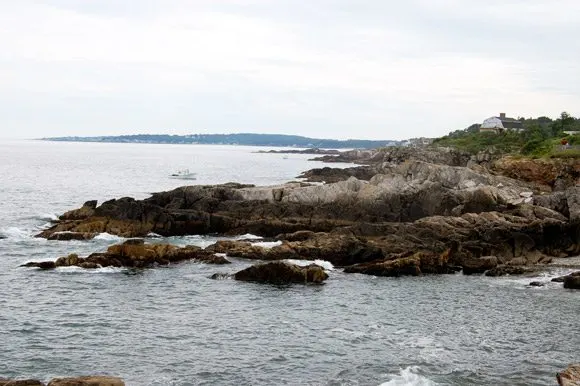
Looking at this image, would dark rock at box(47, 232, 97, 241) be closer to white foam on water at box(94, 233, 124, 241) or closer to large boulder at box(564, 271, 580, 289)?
white foam on water at box(94, 233, 124, 241)

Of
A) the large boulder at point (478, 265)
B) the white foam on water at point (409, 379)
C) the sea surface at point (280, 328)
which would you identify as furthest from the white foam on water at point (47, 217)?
the white foam on water at point (409, 379)

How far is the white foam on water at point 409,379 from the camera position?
2572cm

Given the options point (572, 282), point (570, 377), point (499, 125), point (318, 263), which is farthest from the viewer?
point (499, 125)

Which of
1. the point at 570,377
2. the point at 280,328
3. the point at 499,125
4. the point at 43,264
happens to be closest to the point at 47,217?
the point at 43,264

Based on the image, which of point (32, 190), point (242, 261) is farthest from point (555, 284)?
point (32, 190)

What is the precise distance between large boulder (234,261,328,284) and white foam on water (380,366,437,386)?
1598 cm

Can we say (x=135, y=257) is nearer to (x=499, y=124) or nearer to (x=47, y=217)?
(x=47, y=217)

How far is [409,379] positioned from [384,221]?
35431 mm

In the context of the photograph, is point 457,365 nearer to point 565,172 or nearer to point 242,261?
point 242,261

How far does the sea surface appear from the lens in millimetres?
27141

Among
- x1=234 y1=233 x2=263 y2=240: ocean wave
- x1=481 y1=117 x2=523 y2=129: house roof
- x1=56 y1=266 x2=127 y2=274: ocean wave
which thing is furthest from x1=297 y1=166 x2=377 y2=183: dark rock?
x1=56 y1=266 x2=127 y2=274: ocean wave

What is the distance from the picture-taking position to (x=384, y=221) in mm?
61094

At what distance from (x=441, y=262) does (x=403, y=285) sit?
559 centimetres

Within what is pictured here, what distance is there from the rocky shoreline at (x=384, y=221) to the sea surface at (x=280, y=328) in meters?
1.99
